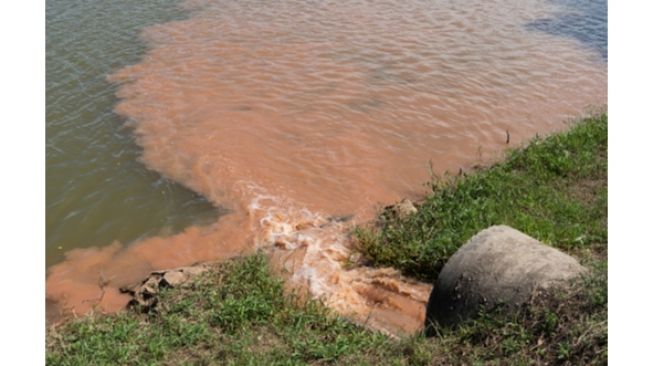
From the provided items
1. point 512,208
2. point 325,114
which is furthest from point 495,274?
point 325,114

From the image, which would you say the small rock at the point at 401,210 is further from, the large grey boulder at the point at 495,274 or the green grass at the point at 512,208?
the large grey boulder at the point at 495,274

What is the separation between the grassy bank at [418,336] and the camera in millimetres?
3732

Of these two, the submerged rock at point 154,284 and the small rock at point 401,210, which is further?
the small rock at point 401,210

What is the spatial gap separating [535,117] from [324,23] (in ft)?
14.9

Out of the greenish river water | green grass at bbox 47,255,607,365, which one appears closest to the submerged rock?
green grass at bbox 47,255,607,365

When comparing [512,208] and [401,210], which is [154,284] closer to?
[401,210]

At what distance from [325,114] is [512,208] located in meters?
3.24

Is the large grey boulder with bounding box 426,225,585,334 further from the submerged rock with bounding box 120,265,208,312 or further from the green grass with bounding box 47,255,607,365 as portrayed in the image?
the submerged rock with bounding box 120,265,208,312

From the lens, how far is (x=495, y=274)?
415 centimetres

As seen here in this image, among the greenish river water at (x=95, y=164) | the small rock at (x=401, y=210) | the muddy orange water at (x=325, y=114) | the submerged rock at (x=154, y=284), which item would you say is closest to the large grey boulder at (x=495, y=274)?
the muddy orange water at (x=325, y=114)

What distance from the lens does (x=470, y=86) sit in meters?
9.32

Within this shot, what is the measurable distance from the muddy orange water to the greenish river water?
7.5 inches

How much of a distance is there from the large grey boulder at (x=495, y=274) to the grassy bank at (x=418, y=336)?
116mm

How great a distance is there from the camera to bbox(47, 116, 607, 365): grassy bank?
3.73m
